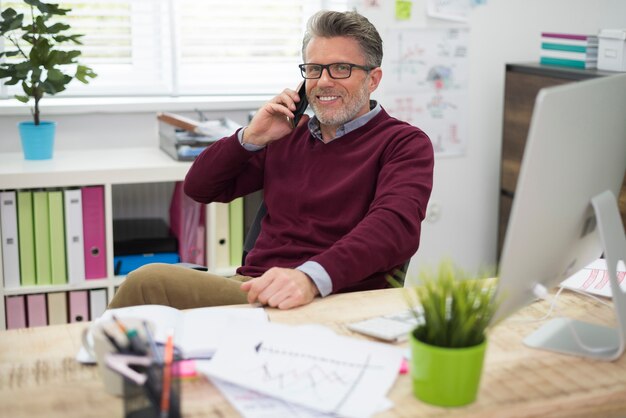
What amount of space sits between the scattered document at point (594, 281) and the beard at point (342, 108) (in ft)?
2.42

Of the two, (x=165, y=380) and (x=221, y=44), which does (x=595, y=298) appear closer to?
(x=165, y=380)

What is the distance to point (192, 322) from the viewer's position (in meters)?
1.53

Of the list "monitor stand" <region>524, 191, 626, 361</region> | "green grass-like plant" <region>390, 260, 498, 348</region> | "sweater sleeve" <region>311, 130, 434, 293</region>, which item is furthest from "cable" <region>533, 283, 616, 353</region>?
"sweater sleeve" <region>311, 130, 434, 293</region>

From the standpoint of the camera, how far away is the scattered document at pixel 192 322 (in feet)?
4.64

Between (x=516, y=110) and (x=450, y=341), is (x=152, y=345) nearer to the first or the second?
(x=450, y=341)

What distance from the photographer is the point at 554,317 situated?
163 centimetres

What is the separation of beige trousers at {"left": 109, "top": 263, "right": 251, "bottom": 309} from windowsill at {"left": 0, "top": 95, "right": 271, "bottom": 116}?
157cm

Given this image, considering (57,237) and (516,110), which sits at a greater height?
(516,110)

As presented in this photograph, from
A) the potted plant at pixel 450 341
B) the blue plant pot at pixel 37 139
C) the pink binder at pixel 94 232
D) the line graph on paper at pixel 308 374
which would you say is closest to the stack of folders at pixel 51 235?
the pink binder at pixel 94 232

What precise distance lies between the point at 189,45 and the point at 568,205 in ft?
8.08

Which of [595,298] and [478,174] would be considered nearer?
[595,298]

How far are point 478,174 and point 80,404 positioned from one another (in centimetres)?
290

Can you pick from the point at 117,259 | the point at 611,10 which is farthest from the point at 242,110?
the point at 611,10

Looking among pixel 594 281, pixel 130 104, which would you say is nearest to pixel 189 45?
pixel 130 104
